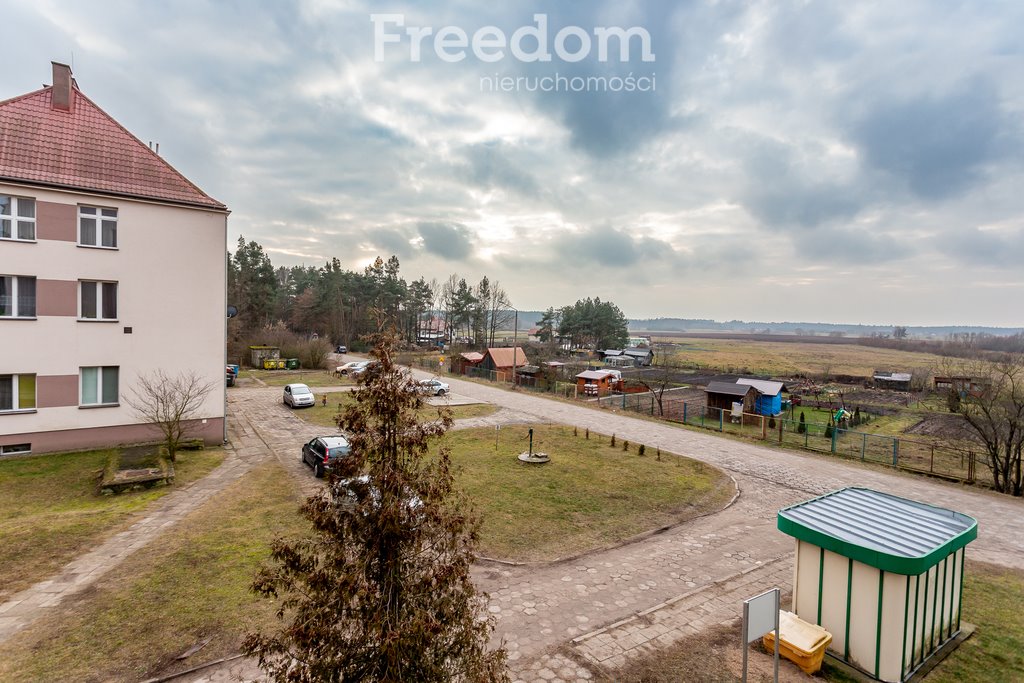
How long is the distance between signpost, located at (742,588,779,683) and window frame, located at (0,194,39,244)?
72.1ft

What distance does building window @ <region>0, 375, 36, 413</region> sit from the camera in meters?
15.3

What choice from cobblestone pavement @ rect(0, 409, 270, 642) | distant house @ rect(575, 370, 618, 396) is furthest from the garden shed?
distant house @ rect(575, 370, 618, 396)

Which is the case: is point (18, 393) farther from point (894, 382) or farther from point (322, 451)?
point (894, 382)

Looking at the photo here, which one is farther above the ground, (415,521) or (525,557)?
(415,521)

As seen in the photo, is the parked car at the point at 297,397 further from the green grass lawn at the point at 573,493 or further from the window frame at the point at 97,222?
the window frame at the point at 97,222

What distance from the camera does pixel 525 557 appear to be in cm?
1006

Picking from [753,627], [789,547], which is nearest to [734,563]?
[789,547]

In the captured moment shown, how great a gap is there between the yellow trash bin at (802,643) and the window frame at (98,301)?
21.2 m

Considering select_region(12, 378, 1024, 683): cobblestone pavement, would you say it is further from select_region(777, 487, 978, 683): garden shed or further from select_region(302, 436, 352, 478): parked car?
select_region(777, 487, 978, 683): garden shed

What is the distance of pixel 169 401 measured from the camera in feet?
54.8

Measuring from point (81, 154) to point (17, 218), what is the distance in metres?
3.06

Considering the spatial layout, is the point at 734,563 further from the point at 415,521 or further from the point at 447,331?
the point at 447,331

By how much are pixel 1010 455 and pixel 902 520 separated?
12.8 metres

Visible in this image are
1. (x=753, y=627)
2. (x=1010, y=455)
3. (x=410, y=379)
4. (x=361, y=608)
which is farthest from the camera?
(x=1010, y=455)
